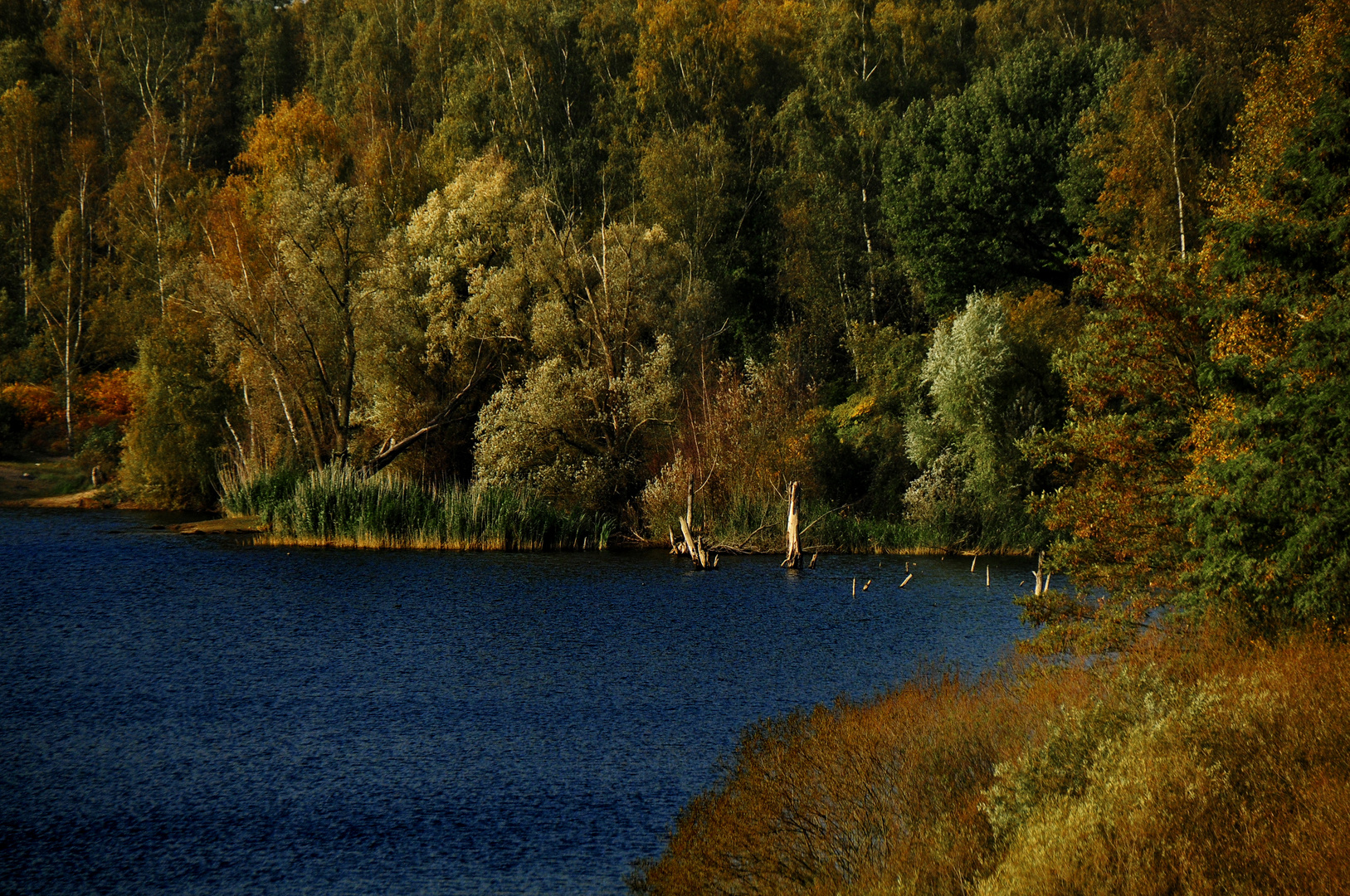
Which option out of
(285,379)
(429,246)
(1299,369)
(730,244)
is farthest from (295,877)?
(730,244)

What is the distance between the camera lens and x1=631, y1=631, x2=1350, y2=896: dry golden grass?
687cm

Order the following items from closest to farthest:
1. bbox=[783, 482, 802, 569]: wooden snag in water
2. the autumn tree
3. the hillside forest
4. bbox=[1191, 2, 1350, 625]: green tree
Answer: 1. bbox=[1191, 2, 1350, 625]: green tree
2. the hillside forest
3. bbox=[783, 482, 802, 569]: wooden snag in water
4. the autumn tree

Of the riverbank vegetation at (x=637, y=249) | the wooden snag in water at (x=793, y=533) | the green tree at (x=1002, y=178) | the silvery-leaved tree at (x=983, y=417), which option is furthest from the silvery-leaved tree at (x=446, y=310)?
the green tree at (x=1002, y=178)

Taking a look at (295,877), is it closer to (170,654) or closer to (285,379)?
(170,654)

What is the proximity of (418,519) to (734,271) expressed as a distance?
25600mm

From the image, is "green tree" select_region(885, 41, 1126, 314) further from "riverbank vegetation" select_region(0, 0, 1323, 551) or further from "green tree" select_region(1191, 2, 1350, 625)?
"green tree" select_region(1191, 2, 1350, 625)

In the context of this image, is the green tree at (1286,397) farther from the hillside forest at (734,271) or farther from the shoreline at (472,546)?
the shoreline at (472,546)

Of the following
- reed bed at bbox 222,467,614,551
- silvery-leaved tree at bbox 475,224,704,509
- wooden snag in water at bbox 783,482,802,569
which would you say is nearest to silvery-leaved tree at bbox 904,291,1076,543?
wooden snag in water at bbox 783,482,802,569

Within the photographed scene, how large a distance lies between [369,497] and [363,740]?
63.4ft

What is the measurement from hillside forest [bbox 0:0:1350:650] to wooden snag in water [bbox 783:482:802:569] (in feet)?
6.00

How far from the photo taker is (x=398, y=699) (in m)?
15.0

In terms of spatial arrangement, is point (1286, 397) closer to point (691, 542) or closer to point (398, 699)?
point (398, 699)

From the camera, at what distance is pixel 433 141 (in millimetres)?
52719

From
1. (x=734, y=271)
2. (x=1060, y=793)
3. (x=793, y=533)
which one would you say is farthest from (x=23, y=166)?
(x=1060, y=793)
